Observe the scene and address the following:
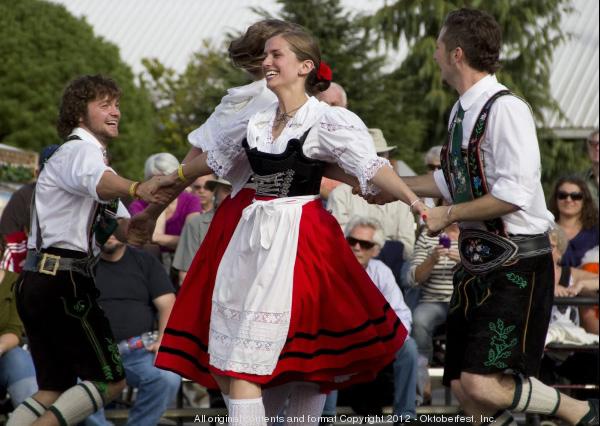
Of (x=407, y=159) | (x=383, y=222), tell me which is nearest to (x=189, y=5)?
(x=407, y=159)

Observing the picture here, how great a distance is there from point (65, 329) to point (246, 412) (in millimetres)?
1115

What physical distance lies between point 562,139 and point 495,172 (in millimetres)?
26426

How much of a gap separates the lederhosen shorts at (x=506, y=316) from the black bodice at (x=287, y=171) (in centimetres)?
77

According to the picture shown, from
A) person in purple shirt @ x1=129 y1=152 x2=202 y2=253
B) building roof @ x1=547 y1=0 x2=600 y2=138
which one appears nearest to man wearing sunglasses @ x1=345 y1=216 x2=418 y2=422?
person in purple shirt @ x1=129 y1=152 x2=202 y2=253

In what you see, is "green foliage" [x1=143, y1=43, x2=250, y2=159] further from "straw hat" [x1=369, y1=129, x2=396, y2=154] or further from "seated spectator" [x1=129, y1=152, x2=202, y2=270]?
"straw hat" [x1=369, y1=129, x2=396, y2=154]

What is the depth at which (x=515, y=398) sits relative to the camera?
15.7 feet

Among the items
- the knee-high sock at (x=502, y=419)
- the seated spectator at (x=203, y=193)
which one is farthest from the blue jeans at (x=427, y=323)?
the knee-high sock at (x=502, y=419)

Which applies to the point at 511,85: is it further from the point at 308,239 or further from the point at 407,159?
the point at 308,239

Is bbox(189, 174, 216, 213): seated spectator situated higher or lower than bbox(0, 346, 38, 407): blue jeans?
higher

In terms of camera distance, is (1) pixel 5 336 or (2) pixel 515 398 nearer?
(2) pixel 515 398

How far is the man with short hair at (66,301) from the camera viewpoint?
17.2 ft

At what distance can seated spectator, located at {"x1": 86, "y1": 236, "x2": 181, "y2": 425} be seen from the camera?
263 inches

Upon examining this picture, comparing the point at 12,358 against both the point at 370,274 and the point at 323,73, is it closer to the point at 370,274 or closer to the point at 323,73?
the point at 370,274

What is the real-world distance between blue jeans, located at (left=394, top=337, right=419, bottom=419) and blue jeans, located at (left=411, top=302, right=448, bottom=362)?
0.55 m
